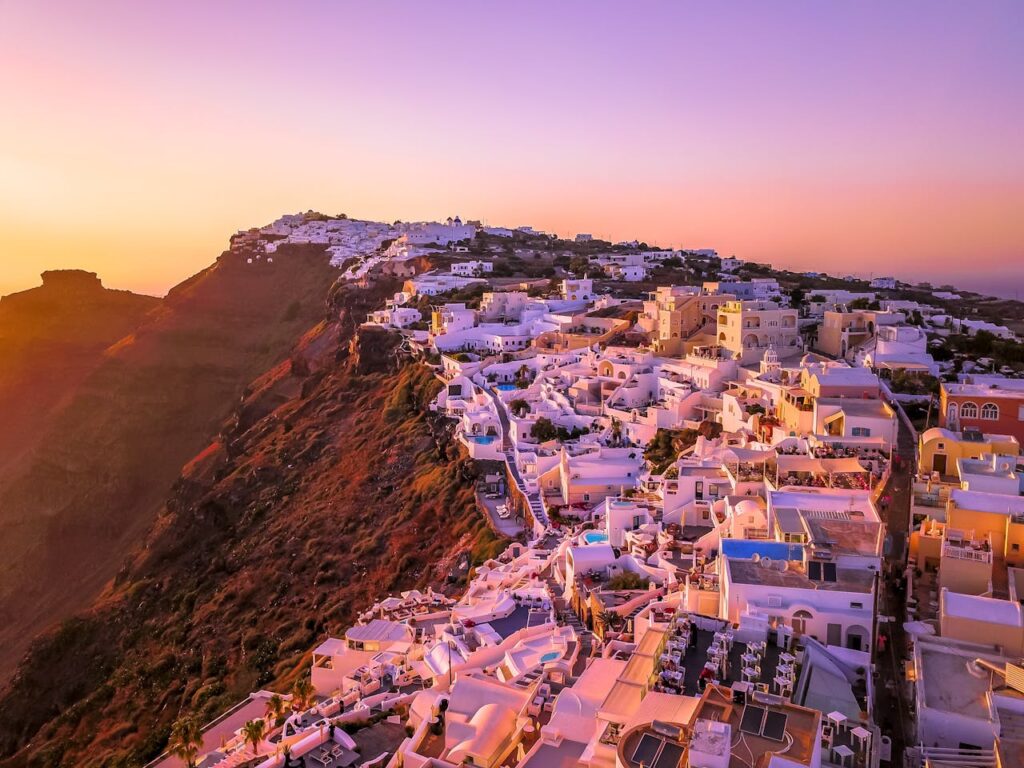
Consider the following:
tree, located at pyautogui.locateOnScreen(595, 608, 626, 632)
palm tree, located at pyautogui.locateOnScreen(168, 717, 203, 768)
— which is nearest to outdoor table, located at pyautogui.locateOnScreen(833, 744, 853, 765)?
tree, located at pyautogui.locateOnScreen(595, 608, 626, 632)

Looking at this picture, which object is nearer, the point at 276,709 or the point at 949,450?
the point at 276,709

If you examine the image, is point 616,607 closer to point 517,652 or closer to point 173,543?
point 517,652

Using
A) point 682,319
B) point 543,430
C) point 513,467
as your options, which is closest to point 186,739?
point 513,467

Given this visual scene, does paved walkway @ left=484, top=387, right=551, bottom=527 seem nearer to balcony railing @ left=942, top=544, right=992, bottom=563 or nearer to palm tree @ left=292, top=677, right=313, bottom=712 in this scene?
palm tree @ left=292, top=677, right=313, bottom=712

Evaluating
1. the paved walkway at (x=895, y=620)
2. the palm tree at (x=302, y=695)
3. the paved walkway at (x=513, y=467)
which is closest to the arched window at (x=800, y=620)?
the paved walkway at (x=895, y=620)

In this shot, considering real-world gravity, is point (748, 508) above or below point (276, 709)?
above

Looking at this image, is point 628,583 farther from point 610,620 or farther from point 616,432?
point 616,432
